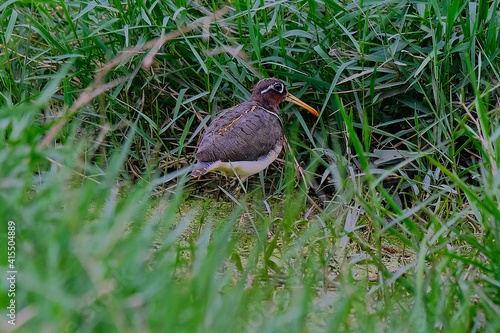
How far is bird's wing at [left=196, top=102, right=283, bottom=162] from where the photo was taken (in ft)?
14.4

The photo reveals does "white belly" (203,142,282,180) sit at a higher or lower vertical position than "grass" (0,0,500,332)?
lower

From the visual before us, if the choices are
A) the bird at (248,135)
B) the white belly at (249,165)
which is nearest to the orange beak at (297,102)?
the bird at (248,135)

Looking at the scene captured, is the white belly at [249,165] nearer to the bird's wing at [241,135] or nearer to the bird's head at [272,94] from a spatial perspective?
the bird's wing at [241,135]

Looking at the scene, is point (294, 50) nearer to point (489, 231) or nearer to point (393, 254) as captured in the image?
point (393, 254)

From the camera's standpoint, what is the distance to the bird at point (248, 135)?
439cm

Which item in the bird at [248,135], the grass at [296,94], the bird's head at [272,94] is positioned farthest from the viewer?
the bird's head at [272,94]

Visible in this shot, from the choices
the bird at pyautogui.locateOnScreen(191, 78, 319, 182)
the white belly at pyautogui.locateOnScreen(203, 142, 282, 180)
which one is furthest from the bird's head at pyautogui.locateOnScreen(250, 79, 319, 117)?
the white belly at pyautogui.locateOnScreen(203, 142, 282, 180)

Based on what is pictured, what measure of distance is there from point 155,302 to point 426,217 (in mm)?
2708

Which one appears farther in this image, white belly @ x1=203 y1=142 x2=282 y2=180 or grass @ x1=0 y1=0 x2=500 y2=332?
white belly @ x1=203 y1=142 x2=282 y2=180

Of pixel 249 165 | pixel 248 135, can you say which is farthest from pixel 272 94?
pixel 249 165

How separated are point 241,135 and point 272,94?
353 mm

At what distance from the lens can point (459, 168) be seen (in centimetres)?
436

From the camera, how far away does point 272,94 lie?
184 inches

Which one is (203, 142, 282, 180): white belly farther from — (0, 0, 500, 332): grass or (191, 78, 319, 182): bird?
(0, 0, 500, 332): grass
